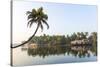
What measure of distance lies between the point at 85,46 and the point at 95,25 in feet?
1.03

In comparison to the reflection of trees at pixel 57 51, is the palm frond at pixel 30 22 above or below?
above

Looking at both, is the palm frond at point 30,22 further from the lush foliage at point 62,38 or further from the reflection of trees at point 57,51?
the reflection of trees at point 57,51

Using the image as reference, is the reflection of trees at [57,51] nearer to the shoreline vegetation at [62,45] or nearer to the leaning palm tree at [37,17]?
the shoreline vegetation at [62,45]

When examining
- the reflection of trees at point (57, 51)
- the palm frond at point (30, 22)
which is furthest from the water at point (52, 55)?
the palm frond at point (30, 22)

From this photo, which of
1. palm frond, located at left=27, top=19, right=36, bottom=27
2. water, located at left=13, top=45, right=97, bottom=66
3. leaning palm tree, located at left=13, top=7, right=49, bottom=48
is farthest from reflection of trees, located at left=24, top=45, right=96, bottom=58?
palm frond, located at left=27, top=19, right=36, bottom=27

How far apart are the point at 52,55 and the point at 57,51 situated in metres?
0.08

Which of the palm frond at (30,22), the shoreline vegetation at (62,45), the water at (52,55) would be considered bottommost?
the water at (52,55)

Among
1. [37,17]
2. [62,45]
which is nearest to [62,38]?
[62,45]

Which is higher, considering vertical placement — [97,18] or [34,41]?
[97,18]

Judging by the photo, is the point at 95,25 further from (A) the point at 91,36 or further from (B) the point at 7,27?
(B) the point at 7,27

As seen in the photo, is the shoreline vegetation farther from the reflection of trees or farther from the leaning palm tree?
the leaning palm tree

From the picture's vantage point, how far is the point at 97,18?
109 inches

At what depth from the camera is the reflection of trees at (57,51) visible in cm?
248

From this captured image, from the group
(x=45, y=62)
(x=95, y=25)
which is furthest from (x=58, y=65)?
(x=95, y=25)
